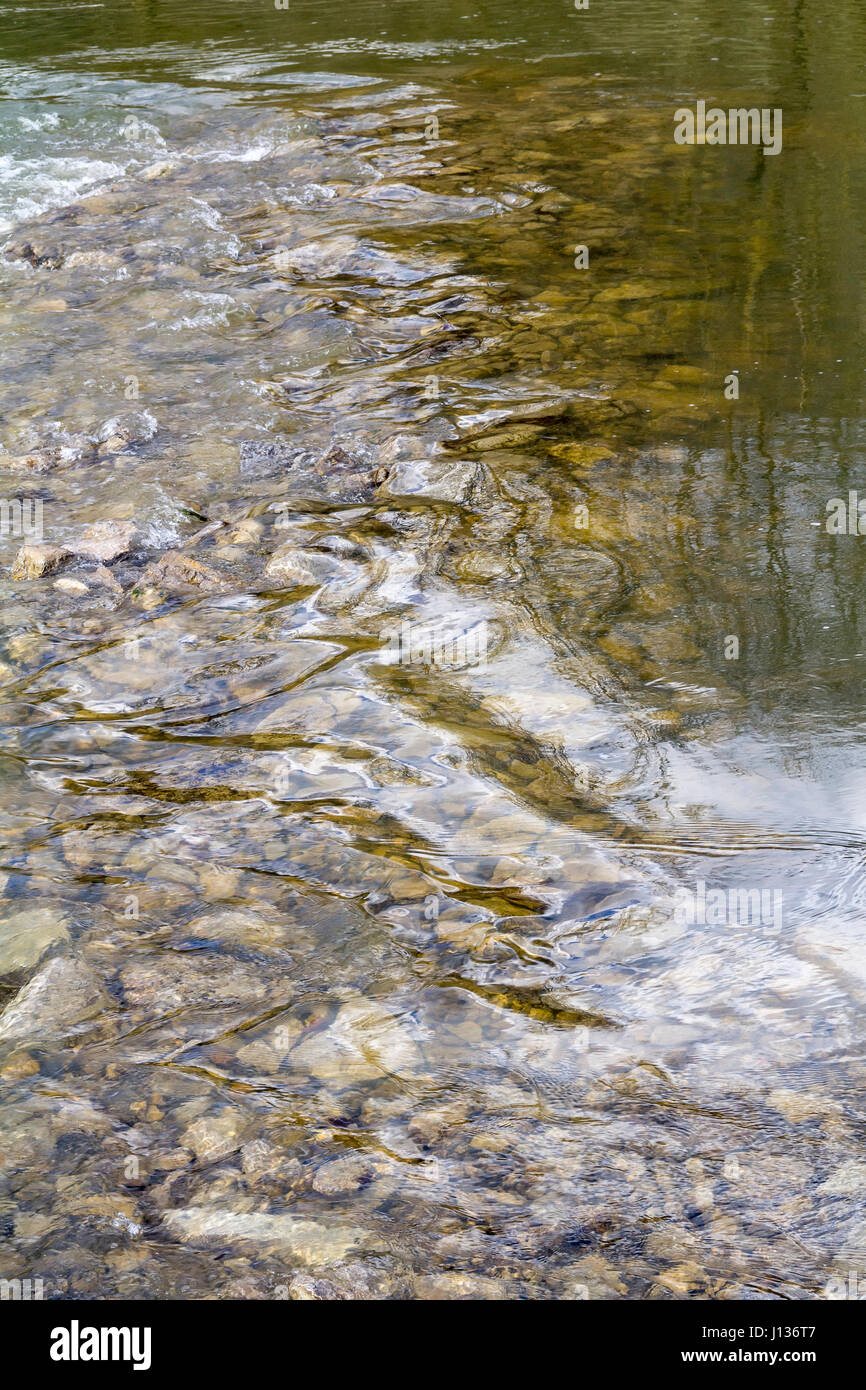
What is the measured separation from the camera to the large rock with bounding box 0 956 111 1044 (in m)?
2.84

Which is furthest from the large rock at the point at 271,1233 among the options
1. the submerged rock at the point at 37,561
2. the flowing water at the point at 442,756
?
the submerged rock at the point at 37,561

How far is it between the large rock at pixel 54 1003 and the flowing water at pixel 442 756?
0.04ft

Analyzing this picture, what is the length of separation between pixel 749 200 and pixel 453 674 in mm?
5588

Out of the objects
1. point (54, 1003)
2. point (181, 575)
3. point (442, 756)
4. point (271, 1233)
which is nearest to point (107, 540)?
point (181, 575)

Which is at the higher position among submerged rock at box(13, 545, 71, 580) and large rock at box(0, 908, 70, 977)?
submerged rock at box(13, 545, 71, 580)

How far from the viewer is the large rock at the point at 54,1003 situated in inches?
112

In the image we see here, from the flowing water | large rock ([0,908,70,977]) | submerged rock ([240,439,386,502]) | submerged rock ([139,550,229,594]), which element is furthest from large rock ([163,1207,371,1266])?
submerged rock ([240,439,386,502])

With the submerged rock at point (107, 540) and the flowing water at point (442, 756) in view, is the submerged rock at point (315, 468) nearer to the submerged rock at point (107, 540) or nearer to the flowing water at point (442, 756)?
the flowing water at point (442, 756)

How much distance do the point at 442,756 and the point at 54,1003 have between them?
133cm

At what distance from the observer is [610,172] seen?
8961 millimetres

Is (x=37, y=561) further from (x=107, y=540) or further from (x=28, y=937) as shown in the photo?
(x=28, y=937)

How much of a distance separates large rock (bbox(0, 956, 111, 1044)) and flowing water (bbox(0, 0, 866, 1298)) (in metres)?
0.01

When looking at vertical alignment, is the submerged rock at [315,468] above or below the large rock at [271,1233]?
above

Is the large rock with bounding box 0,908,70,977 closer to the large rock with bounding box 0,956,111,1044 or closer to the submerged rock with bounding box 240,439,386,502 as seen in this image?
the large rock with bounding box 0,956,111,1044
